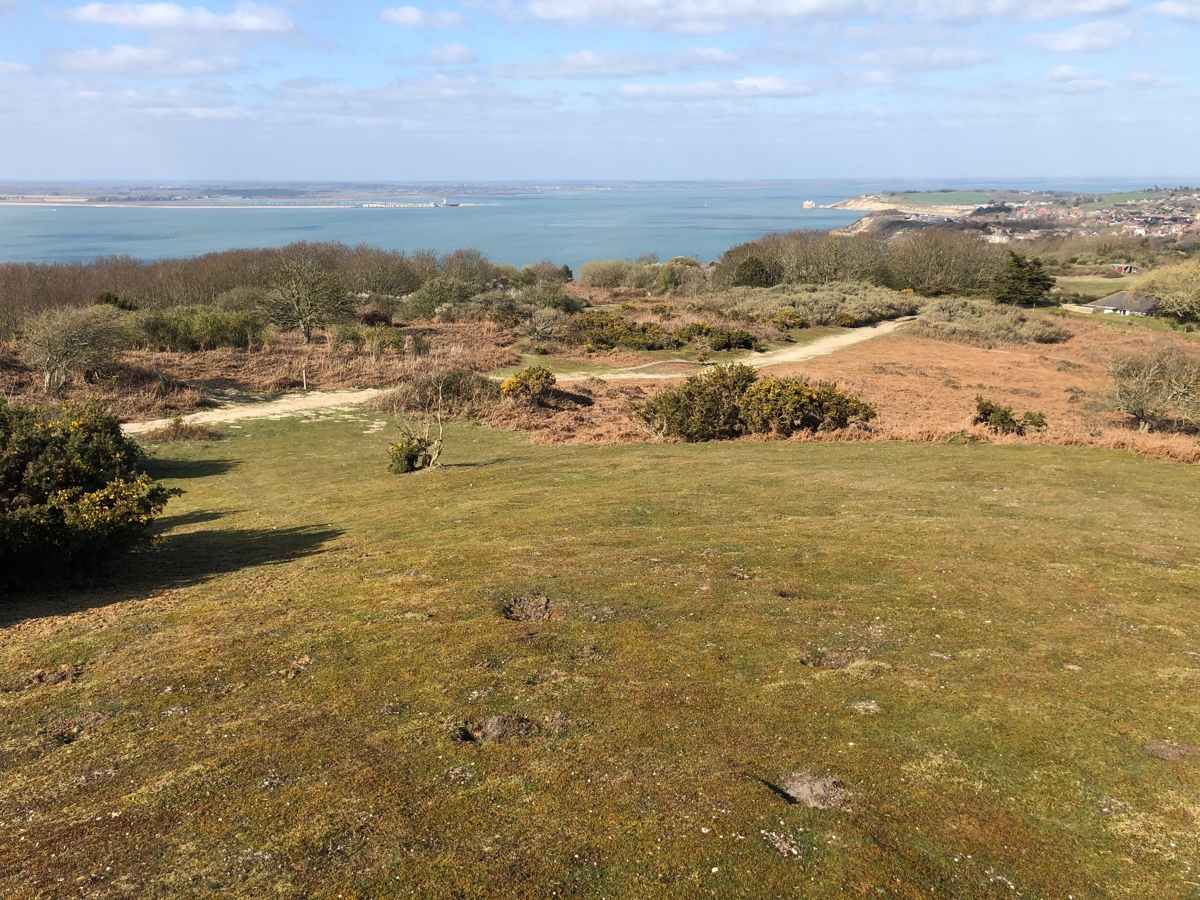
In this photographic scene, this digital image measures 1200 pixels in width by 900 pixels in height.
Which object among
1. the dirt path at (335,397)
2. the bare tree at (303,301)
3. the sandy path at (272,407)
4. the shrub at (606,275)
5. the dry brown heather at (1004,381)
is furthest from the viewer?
the shrub at (606,275)

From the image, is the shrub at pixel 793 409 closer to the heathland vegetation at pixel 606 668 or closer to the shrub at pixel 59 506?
the heathland vegetation at pixel 606 668

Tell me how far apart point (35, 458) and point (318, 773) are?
10.1 m

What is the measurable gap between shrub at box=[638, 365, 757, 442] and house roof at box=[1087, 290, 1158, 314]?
71790mm

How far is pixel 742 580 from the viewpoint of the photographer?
10250 mm

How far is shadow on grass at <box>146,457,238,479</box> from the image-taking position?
22.6 meters

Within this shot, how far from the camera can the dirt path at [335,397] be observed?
30.8 meters

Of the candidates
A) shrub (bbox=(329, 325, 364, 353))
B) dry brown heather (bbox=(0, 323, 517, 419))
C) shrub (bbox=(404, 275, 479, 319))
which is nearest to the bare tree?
dry brown heather (bbox=(0, 323, 517, 419))

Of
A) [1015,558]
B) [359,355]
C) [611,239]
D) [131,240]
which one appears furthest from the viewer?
[611,239]

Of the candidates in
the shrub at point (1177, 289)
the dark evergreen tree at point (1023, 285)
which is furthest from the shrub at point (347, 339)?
the shrub at point (1177, 289)

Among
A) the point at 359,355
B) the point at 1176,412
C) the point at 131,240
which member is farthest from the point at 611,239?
the point at 1176,412

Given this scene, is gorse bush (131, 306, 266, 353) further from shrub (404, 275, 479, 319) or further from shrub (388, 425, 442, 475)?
shrub (388, 425, 442, 475)

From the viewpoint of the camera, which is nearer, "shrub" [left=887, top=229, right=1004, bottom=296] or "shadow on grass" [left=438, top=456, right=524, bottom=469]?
"shadow on grass" [left=438, top=456, right=524, bottom=469]

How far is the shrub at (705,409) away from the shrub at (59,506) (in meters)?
17.2

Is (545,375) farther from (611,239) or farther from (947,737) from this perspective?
(611,239)
